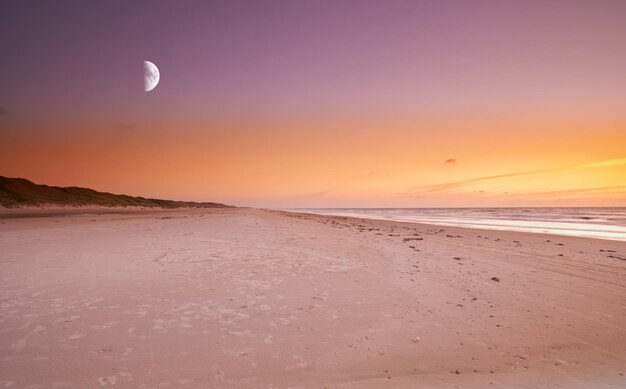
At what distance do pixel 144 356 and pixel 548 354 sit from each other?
6110 millimetres

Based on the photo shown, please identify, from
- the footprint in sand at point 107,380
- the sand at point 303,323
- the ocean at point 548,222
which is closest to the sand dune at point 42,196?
the sand at point 303,323

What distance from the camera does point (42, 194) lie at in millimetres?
59781

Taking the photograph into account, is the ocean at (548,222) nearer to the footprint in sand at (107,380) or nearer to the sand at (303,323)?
the sand at (303,323)

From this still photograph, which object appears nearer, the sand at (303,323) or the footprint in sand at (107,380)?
the footprint in sand at (107,380)

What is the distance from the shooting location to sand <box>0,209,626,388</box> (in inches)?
176

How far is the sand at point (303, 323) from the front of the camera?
4469 millimetres

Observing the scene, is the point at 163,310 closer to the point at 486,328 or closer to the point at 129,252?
the point at 486,328

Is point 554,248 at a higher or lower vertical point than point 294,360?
higher

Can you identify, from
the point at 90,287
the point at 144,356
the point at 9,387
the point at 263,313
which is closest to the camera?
the point at 9,387

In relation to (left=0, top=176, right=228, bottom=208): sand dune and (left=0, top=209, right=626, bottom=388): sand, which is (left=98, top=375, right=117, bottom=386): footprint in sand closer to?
(left=0, top=209, right=626, bottom=388): sand

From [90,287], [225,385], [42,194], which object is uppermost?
[42,194]

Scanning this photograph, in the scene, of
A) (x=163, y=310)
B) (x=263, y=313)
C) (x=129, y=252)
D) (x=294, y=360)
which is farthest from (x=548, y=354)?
(x=129, y=252)

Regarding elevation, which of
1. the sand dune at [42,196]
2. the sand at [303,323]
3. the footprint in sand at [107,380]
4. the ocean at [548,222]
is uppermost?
the sand dune at [42,196]

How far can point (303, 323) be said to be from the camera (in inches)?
241
